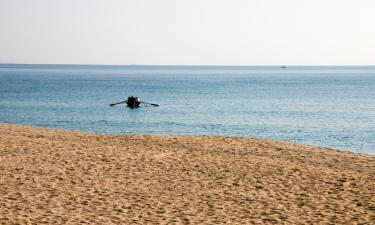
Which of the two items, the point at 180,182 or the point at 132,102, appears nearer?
the point at 180,182

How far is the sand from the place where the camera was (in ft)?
37.4

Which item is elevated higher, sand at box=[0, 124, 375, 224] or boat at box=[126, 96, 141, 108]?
sand at box=[0, 124, 375, 224]

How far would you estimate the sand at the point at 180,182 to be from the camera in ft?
37.4

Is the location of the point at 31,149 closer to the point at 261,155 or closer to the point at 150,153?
the point at 150,153

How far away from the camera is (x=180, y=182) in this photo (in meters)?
14.4

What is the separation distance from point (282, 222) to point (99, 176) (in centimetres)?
592

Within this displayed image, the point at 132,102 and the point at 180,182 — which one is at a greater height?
the point at 180,182

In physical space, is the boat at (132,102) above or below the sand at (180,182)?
below

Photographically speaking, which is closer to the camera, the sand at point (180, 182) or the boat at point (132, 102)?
the sand at point (180, 182)

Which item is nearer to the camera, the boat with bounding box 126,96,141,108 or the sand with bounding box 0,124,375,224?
the sand with bounding box 0,124,375,224

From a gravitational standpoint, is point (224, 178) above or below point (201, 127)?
above

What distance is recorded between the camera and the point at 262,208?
12023 millimetres

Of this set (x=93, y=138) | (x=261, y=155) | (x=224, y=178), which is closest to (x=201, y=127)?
(x=93, y=138)

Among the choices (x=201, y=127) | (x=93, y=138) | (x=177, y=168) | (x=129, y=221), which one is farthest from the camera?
(x=201, y=127)
